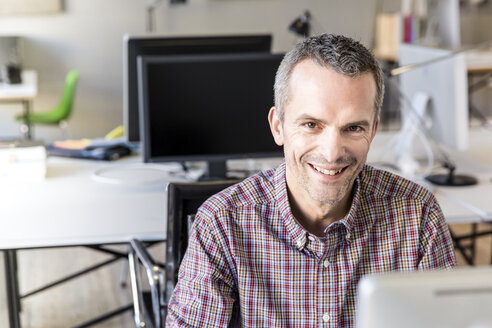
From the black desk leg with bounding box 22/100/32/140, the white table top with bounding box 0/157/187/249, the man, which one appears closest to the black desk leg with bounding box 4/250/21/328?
the white table top with bounding box 0/157/187/249

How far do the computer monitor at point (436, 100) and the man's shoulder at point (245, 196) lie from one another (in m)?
1.27

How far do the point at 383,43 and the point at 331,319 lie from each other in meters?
5.53

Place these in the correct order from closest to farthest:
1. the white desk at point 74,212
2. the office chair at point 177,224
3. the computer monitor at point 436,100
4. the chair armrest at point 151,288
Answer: the office chair at point 177,224 → the chair armrest at point 151,288 → the white desk at point 74,212 → the computer monitor at point 436,100

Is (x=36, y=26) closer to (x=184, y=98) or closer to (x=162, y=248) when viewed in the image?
(x=162, y=248)

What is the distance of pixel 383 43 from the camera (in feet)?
21.5

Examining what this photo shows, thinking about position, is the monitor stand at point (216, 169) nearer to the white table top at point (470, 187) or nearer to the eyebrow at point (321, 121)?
→ the white table top at point (470, 187)

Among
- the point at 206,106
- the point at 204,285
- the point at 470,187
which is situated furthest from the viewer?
the point at 470,187

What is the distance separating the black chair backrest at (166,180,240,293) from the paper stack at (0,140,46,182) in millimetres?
949

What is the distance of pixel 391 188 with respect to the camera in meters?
1.43

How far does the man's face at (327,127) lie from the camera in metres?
1.21

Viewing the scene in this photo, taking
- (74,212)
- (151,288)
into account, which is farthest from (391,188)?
(74,212)

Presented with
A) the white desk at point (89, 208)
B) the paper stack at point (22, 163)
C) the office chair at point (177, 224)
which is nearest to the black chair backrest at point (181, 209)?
the office chair at point (177, 224)

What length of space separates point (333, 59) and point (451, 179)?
4.83 ft

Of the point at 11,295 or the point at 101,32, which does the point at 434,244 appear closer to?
the point at 11,295
